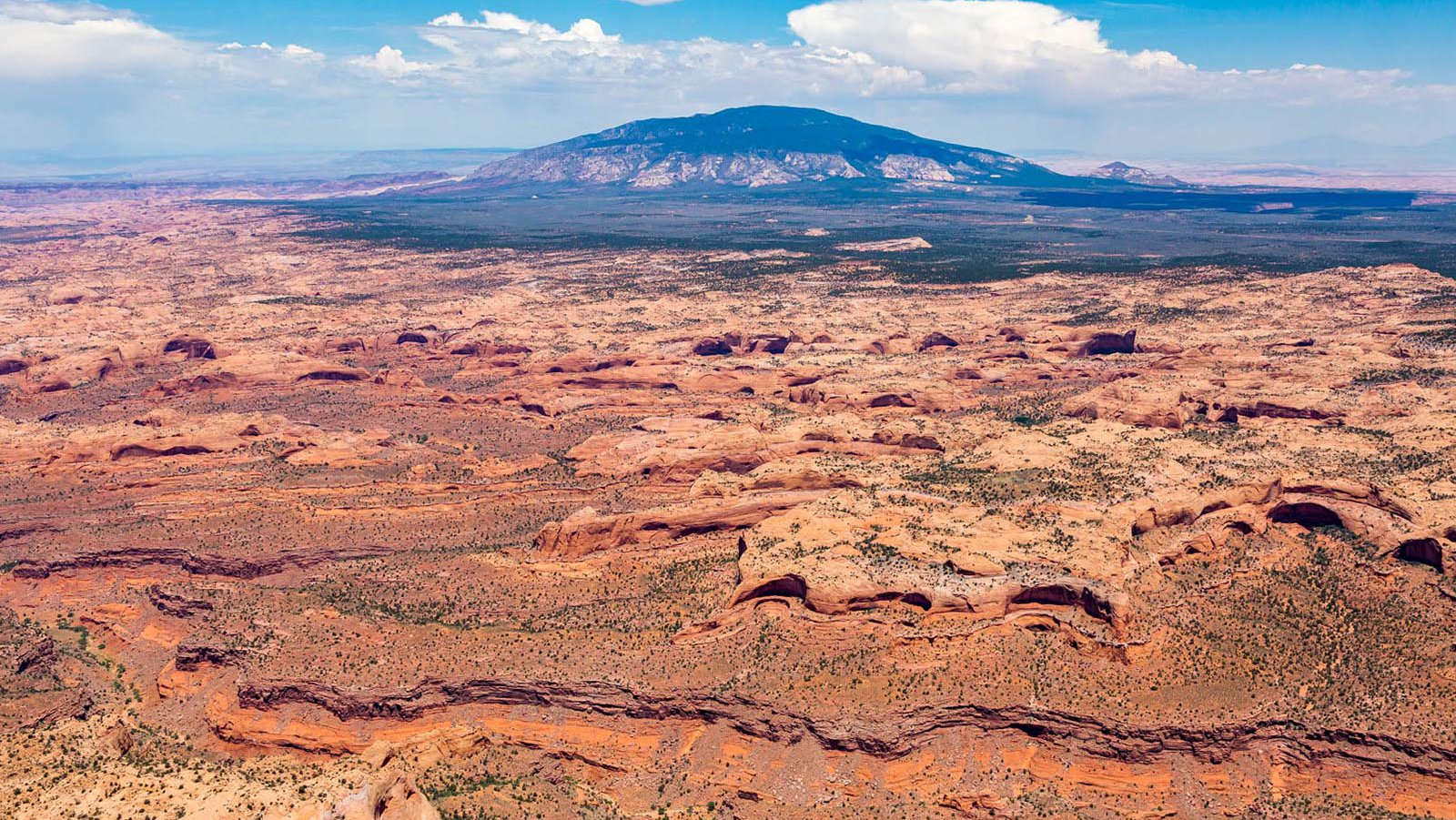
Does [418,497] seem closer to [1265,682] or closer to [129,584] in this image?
[129,584]

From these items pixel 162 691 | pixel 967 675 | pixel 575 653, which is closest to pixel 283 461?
pixel 162 691

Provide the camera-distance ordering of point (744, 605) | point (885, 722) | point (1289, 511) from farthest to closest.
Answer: point (1289, 511) → point (744, 605) → point (885, 722)

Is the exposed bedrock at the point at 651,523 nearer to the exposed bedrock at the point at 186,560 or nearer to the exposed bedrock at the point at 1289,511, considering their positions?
the exposed bedrock at the point at 186,560

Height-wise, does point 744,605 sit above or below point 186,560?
above

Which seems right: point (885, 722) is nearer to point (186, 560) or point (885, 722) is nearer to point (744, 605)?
point (744, 605)

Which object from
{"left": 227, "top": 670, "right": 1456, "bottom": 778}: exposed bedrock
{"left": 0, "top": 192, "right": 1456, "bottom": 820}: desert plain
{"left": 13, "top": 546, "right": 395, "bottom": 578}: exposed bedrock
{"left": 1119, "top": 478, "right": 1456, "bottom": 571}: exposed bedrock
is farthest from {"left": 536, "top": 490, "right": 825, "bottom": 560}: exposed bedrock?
{"left": 1119, "top": 478, "right": 1456, "bottom": 571}: exposed bedrock

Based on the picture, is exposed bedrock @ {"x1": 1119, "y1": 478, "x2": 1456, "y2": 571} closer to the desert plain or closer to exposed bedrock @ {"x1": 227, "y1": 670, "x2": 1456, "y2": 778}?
the desert plain

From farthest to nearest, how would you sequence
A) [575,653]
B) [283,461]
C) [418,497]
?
[283,461], [418,497], [575,653]

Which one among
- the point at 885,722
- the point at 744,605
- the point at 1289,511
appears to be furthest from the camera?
the point at 1289,511

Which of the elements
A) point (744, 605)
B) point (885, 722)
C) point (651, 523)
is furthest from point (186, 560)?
point (885, 722)

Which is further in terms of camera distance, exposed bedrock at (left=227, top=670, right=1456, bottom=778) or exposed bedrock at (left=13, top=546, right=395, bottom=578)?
exposed bedrock at (left=13, top=546, right=395, bottom=578)

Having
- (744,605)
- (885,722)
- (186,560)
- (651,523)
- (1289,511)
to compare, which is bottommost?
(186,560)
